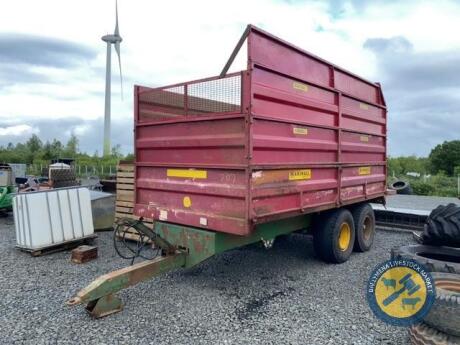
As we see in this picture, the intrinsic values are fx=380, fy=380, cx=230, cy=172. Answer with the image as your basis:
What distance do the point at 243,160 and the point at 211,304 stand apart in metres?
1.60

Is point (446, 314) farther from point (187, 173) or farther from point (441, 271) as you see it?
point (187, 173)

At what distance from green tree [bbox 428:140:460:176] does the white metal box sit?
1214 inches

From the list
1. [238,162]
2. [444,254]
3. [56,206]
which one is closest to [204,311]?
[238,162]

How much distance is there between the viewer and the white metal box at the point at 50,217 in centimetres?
600

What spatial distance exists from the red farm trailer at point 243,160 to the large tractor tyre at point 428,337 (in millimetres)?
1665

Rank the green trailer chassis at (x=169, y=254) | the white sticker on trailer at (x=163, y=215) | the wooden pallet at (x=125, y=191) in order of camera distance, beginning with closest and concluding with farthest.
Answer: the green trailer chassis at (x=169, y=254)
the white sticker on trailer at (x=163, y=215)
the wooden pallet at (x=125, y=191)

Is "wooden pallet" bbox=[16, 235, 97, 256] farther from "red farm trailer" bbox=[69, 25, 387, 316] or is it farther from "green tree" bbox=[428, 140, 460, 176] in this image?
"green tree" bbox=[428, 140, 460, 176]

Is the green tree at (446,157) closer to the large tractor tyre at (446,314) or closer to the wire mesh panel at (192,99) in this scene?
the wire mesh panel at (192,99)

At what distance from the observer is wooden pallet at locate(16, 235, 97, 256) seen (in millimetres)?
5969

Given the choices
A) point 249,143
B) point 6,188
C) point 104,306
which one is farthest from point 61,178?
point 249,143

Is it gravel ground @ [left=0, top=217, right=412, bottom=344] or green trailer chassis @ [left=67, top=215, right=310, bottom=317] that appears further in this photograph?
green trailer chassis @ [left=67, top=215, right=310, bottom=317]

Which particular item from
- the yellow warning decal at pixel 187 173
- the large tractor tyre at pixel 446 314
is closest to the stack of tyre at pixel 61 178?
the yellow warning decal at pixel 187 173

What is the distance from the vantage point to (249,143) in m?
3.78

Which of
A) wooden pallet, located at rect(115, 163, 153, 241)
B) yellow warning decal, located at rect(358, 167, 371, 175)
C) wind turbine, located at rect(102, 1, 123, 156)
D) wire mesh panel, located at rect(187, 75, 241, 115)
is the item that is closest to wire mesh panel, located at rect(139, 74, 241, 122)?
wire mesh panel, located at rect(187, 75, 241, 115)
